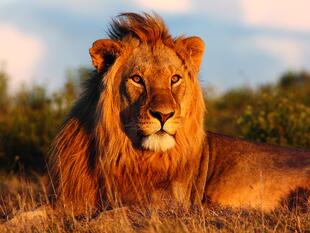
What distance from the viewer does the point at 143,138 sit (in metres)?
5.23

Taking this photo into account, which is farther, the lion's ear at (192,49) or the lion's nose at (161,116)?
the lion's ear at (192,49)

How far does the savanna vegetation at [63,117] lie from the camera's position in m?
4.53

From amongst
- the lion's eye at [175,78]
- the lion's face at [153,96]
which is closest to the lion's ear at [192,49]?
the lion's face at [153,96]

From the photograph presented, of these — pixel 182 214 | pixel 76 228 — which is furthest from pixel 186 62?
pixel 76 228

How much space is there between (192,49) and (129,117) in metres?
0.88

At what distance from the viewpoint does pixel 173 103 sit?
5.22m

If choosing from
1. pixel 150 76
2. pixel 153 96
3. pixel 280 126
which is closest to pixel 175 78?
pixel 150 76

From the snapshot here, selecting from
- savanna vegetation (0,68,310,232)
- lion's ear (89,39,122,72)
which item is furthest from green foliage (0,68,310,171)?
lion's ear (89,39,122,72)

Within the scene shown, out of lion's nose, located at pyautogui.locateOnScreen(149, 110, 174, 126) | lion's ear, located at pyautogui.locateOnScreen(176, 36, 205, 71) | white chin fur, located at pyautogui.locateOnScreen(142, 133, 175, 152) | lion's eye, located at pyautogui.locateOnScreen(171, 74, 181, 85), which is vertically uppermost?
lion's ear, located at pyautogui.locateOnScreen(176, 36, 205, 71)

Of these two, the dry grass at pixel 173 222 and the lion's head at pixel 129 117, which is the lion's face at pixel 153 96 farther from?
the dry grass at pixel 173 222

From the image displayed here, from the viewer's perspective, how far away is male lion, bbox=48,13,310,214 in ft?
17.6

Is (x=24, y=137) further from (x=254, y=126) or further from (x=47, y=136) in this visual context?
(x=254, y=126)

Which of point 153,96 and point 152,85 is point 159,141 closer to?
point 153,96

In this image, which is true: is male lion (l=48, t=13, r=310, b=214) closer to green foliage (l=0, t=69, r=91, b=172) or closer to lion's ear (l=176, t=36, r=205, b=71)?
lion's ear (l=176, t=36, r=205, b=71)
